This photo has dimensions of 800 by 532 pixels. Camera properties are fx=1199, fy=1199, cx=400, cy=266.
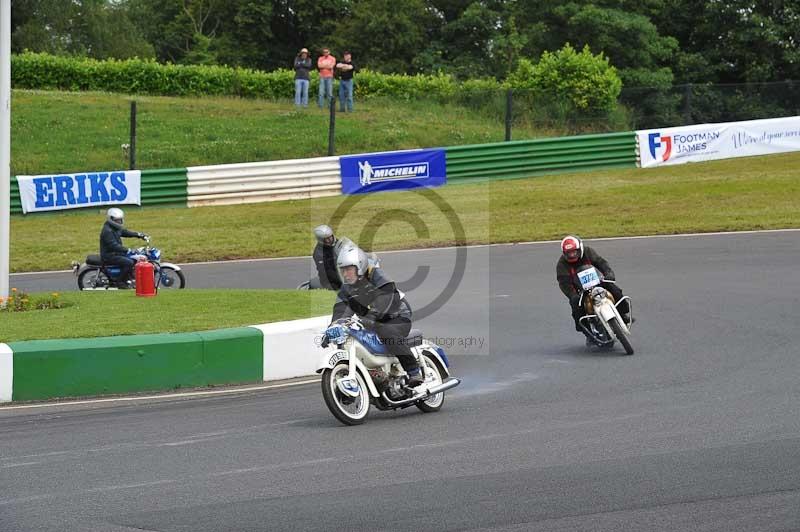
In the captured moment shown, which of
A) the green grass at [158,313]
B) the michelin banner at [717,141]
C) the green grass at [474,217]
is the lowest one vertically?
the green grass at [158,313]

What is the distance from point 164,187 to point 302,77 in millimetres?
8385

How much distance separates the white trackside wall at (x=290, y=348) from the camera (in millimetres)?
12055

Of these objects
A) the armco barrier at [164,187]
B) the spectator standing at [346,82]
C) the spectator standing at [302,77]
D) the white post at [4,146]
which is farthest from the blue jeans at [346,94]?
the white post at [4,146]

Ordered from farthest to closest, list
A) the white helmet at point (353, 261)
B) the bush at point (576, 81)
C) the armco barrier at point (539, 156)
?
the bush at point (576, 81) < the armco barrier at point (539, 156) < the white helmet at point (353, 261)

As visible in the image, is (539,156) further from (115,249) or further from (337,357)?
(337,357)

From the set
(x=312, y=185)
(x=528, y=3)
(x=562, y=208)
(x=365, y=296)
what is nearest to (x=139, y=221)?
(x=312, y=185)

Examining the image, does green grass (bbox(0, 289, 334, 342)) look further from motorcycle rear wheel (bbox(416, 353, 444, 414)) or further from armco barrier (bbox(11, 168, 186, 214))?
armco barrier (bbox(11, 168, 186, 214))

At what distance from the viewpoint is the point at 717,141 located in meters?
33.5

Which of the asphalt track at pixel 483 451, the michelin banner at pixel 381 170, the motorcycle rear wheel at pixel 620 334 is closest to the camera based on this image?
the asphalt track at pixel 483 451

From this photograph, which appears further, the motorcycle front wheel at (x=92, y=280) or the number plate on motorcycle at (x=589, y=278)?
the motorcycle front wheel at (x=92, y=280)

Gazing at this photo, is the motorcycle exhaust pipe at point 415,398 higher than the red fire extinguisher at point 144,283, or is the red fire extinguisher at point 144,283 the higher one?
the red fire extinguisher at point 144,283

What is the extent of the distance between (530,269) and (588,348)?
615 centimetres

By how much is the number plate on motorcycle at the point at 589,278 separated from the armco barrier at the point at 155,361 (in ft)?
10.9

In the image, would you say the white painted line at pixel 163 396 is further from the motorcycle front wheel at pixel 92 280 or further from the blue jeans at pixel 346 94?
the blue jeans at pixel 346 94
